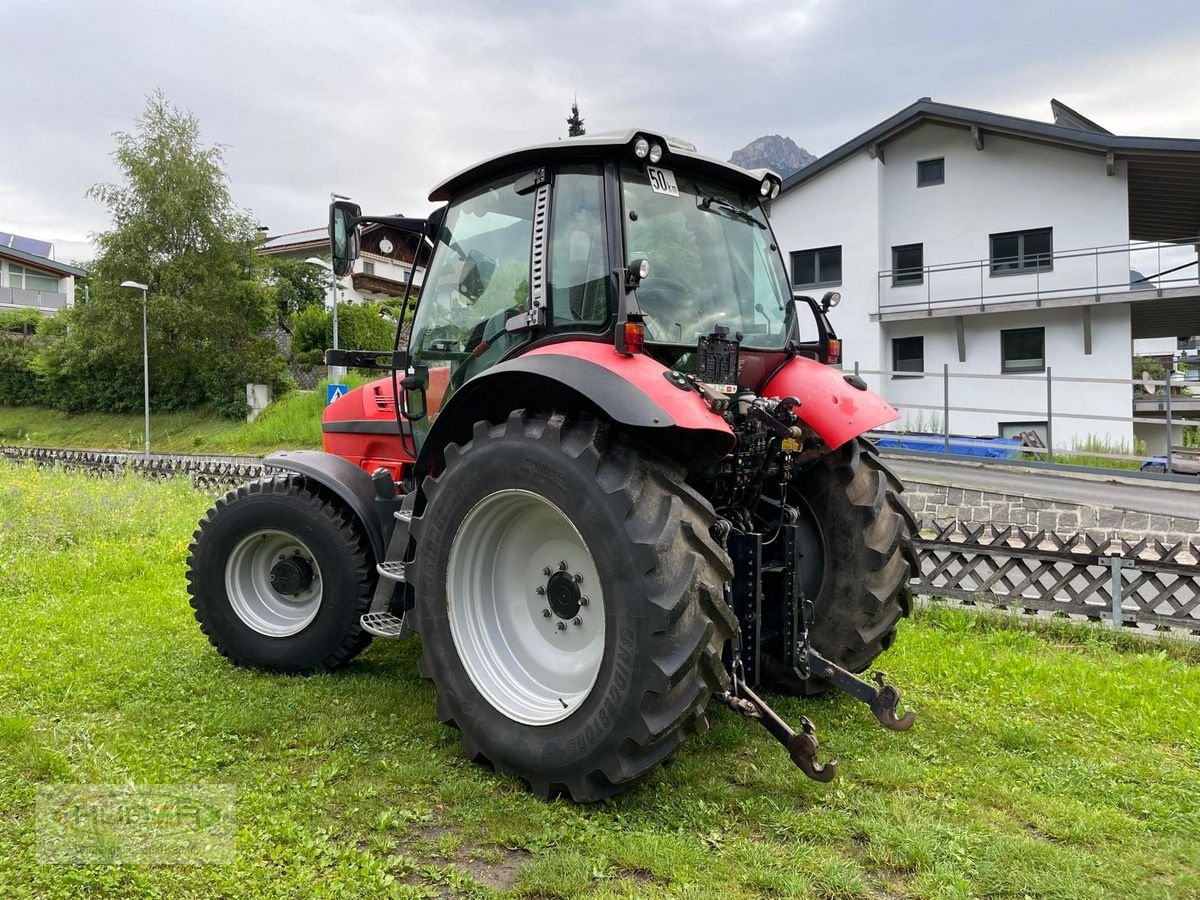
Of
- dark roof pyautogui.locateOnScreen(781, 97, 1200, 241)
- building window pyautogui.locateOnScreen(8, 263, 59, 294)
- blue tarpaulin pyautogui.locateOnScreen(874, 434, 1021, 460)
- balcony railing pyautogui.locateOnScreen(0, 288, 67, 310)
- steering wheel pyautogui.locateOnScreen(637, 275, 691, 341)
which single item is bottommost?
blue tarpaulin pyautogui.locateOnScreen(874, 434, 1021, 460)

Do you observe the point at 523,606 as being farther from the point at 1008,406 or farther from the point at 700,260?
the point at 1008,406

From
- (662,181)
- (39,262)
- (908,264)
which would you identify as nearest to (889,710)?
(662,181)

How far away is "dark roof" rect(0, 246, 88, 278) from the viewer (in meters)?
50.6

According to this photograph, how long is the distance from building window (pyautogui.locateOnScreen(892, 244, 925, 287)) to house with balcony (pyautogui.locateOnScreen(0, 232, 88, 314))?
4800cm

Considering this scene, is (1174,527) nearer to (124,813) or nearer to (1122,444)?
(1122,444)

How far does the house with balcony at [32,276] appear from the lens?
5116 cm

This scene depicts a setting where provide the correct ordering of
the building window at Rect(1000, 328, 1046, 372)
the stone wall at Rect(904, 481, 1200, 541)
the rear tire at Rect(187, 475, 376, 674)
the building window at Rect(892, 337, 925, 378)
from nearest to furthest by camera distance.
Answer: the rear tire at Rect(187, 475, 376, 674) → the stone wall at Rect(904, 481, 1200, 541) → the building window at Rect(1000, 328, 1046, 372) → the building window at Rect(892, 337, 925, 378)

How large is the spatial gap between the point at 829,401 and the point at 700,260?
0.88 metres

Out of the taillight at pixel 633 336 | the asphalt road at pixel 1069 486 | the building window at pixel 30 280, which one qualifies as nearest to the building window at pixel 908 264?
the asphalt road at pixel 1069 486

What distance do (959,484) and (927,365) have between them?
456 inches

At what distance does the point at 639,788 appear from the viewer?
3.25m

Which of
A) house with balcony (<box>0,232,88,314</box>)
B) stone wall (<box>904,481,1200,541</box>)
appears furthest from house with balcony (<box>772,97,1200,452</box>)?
house with balcony (<box>0,232,88,314</box>)

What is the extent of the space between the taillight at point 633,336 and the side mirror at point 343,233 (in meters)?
1.82

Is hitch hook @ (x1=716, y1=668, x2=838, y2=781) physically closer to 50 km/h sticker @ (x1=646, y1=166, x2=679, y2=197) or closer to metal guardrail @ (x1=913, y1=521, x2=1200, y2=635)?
50 km/h sticker @ (x1=646, y1=166, x2=679, y2=197)
